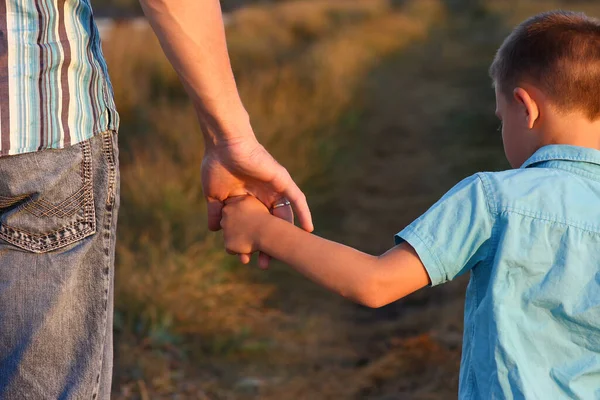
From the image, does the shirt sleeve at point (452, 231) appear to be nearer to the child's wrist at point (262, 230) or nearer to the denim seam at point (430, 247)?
the denim seam at point (430, 247)

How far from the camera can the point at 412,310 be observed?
4.75 m

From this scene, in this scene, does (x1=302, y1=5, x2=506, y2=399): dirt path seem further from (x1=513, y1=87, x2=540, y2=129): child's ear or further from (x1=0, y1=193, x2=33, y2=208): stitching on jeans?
(x1=0, y1=193, x2=33, y2=208): stitching on jeans

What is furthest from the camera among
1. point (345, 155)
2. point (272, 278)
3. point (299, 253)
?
point (345, 155)

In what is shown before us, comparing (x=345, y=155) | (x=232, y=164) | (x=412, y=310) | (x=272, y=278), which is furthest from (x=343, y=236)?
(x=232, y=164)

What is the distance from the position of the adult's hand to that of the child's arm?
0.16m

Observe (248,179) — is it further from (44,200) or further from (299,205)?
(44,200)

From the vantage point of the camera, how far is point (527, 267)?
71.6 inches

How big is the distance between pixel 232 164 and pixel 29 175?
0.62 m

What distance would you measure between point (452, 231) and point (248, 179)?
619 mm

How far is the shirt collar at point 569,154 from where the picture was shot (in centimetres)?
191

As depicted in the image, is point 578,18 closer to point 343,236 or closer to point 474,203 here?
point 474,203

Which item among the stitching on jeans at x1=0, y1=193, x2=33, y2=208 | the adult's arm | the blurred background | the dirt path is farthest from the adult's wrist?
the dirt path

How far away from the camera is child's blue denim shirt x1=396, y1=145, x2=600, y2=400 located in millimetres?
1812

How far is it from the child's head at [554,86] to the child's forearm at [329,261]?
466 millimetres
